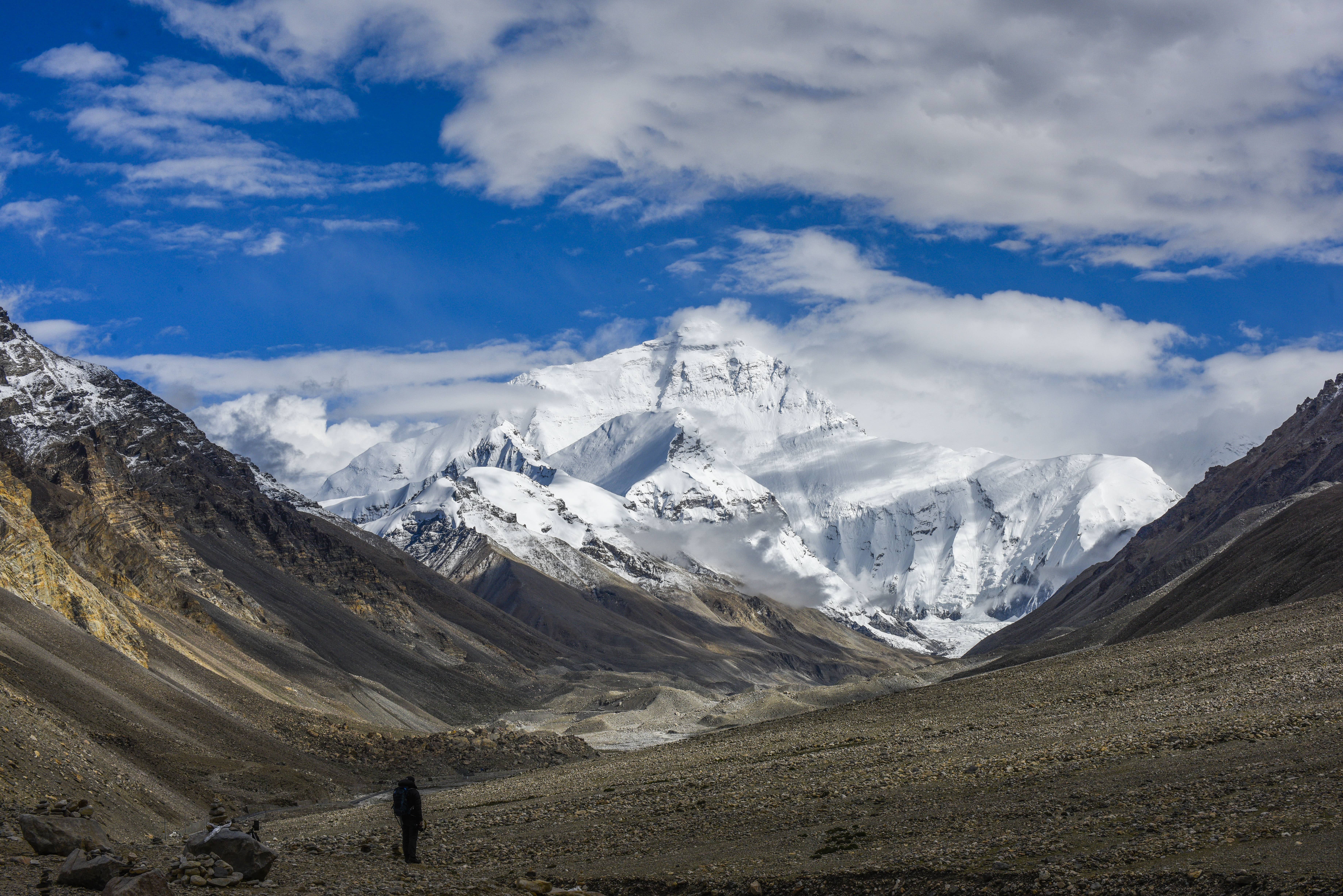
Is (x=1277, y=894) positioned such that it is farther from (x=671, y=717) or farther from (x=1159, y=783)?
(x=671, y=717)

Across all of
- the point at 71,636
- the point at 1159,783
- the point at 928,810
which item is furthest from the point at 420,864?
the point at 71,636

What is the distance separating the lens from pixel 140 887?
17359mm

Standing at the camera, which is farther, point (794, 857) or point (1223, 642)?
point (1223, 642)

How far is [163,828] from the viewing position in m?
42.1

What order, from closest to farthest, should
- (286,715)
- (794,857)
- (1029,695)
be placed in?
(794,857) < (1029,695) < (286,715)

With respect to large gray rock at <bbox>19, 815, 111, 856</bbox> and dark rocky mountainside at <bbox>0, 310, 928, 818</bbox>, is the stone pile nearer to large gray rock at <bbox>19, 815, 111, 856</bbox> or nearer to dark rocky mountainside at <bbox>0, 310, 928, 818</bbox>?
large gray rock at <bbox>19, 815, 111, 856</bbox>

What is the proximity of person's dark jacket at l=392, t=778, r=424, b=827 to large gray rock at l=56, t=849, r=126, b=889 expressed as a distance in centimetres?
Result: 927

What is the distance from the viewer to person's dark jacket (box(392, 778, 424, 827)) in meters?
28.5

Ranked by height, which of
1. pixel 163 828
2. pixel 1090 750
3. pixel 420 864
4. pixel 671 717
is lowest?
pixel 671 717

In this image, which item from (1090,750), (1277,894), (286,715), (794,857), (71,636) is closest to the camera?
(1277,894)

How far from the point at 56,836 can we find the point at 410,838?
26.8 ft

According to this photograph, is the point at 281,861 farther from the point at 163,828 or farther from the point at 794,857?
the point at 163,828

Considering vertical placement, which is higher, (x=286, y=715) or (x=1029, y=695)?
(x=1029, y=695)

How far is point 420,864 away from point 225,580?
462 ft
